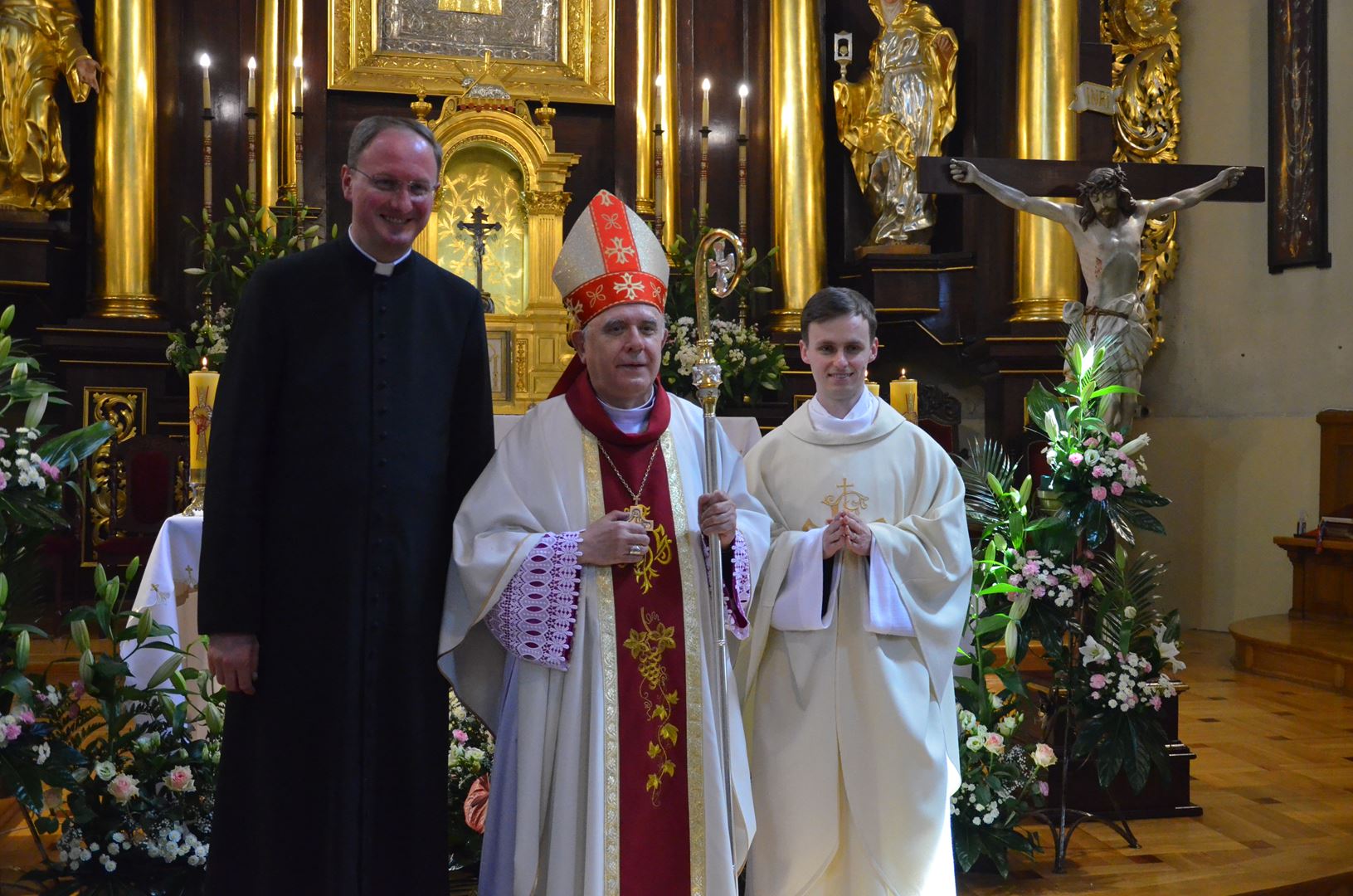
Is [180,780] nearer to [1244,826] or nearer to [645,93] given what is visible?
[1244,826]

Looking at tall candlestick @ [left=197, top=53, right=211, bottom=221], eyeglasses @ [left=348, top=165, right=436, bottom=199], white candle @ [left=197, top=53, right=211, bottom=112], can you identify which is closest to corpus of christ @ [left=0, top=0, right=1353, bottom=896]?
eyeglasses @ [left=348, top=165, right=436, bottom=199]

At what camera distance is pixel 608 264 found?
2633 mm

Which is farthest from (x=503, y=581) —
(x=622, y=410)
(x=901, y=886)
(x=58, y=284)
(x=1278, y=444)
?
(x=1278, y=444)

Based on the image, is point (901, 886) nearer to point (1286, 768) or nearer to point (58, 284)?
point (1286, 768)

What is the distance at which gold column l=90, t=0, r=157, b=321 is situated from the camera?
24.1 feet

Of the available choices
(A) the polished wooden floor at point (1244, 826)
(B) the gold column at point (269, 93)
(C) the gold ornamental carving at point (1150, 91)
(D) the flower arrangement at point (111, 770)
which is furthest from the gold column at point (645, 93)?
(D) the flower arrangement at point (111, 770)

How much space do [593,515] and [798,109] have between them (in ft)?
20.1

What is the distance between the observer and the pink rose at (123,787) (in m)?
3.12

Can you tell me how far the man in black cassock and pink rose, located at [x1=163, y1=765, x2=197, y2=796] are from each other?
0.72 metres

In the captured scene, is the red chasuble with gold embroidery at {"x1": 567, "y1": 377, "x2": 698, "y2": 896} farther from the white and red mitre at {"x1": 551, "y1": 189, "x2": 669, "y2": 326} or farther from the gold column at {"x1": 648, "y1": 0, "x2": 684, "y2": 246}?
the gold column at {"x1": 648, "y1": 0, "x2": 684, "y2": 246}

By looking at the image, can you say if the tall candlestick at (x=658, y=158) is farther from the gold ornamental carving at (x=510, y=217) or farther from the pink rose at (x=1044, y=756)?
the pink rose at (x=1044, y=756)

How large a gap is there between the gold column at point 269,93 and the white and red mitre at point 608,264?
18.1ft

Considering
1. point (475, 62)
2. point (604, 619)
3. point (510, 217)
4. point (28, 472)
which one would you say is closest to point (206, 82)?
point (475, 62)

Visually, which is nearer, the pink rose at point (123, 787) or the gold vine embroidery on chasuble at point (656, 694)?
the gold vine embroidery on chasuble at point (656, 694)
